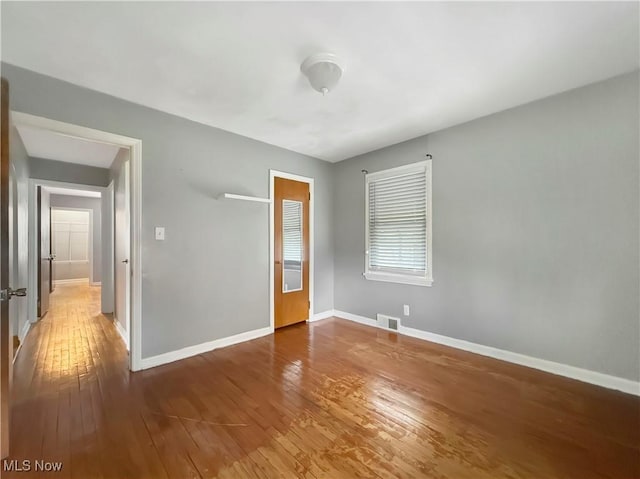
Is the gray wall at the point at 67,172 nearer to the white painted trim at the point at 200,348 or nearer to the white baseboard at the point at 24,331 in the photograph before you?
the white baseboard at the point at 24,331

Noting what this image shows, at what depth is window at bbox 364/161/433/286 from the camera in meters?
3.39

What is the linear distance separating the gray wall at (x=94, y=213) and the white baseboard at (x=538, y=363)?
8261 millimetres

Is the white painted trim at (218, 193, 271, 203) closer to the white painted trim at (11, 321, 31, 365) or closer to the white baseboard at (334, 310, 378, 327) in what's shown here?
the white baseboard at (334, 310, 378, 327)

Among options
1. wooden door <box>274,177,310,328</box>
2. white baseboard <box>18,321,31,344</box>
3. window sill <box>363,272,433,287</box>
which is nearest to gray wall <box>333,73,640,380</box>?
window sill <box>363,272,433,287</box>

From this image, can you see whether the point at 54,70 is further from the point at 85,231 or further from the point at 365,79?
the point at 85,231

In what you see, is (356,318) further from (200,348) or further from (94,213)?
(94,213)

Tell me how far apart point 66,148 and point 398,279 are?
475 cm

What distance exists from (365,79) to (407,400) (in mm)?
2539

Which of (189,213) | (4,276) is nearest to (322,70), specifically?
(189,213)

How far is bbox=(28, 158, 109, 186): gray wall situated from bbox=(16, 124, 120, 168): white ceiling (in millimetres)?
92

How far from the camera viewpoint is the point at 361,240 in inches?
163

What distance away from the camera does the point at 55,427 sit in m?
1.77

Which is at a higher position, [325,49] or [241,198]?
[325,49]

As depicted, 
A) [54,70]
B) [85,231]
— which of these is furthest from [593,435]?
[85,231]
